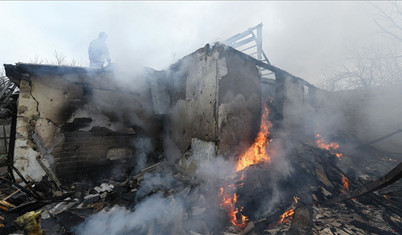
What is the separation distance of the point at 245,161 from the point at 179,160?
89.1 inches

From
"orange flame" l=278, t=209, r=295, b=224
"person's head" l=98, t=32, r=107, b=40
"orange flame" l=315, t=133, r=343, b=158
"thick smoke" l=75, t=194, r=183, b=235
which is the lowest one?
"orange flame" l=278, t=209, r=295, b=224

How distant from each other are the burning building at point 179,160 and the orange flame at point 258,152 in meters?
0.03

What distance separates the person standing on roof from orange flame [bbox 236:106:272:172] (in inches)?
346

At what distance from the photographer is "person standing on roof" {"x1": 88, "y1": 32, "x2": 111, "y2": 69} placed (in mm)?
9344

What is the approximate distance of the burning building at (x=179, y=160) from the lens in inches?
152

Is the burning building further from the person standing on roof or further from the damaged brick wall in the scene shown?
the person standing on roof

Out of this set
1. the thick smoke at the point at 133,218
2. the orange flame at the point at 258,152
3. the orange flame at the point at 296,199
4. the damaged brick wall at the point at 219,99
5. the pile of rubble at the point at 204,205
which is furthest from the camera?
the orange flame at the point at 258,152

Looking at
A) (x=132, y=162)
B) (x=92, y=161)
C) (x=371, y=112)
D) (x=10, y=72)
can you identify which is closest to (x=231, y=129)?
(x=132, y=162)

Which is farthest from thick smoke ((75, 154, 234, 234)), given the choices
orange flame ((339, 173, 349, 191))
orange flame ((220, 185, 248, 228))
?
orange flame ((339, 173, 349, 191))

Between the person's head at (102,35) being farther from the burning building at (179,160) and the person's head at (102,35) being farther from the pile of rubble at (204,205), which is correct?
the pile of rubble at (204,205)

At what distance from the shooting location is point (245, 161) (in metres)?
5.45

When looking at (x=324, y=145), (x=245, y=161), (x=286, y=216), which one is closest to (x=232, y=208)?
(x=286, y=216)

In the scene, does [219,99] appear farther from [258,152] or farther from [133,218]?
[133,218]

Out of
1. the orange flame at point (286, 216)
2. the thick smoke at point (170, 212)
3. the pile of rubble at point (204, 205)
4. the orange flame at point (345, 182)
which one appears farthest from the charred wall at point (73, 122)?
the orange flame at point (345, 182)
